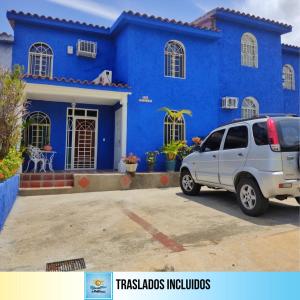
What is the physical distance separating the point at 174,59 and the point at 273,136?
28.3 ft

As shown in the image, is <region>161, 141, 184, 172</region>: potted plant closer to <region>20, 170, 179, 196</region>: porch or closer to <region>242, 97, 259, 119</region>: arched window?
<region>20, 170, 179, 196</region>: porch

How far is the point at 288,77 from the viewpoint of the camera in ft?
57.1

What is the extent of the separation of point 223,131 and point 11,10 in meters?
10.1

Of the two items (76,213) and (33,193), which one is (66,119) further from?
(76,213)

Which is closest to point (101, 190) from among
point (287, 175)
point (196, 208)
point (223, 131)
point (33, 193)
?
point (33, 193)

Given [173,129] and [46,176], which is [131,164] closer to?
[46,176]

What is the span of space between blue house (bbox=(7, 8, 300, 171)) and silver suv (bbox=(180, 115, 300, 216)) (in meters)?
5.66

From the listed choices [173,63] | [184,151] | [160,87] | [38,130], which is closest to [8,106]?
[38,130]

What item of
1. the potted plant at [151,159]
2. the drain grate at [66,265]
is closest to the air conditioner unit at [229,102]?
the potted plant at [151,159]

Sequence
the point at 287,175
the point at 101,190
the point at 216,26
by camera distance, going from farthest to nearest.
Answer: the point at 216,26
the point at 101,190
the point at 287,175

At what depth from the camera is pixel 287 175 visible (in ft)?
17.4

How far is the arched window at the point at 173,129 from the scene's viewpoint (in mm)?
12625

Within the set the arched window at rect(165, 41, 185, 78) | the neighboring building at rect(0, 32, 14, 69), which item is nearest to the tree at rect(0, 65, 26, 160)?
the neighboring building at rect(0, 32, 14, 69)

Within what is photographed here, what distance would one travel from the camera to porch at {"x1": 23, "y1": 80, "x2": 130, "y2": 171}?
11.4 metres
